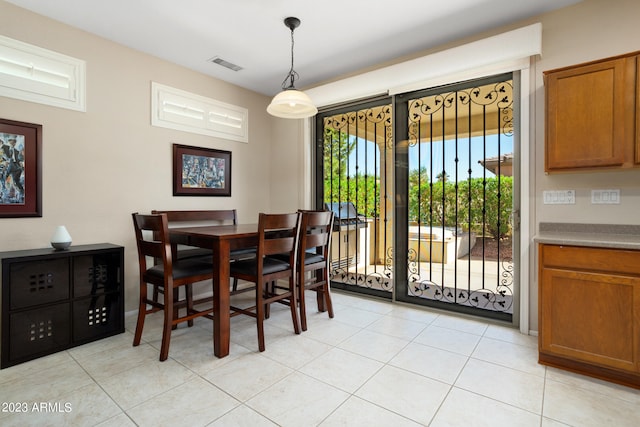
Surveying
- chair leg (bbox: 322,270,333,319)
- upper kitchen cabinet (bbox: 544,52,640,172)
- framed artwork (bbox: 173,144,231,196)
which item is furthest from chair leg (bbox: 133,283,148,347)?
upper kitchen cabinet (bbox: 544,52,640,172)

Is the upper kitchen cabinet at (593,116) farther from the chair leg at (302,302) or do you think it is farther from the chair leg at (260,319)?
the chair leg at (260,319)

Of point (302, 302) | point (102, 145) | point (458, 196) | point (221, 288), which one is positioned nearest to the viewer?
point (221, 288)

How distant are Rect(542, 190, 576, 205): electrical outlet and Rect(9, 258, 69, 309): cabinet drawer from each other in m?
3.78

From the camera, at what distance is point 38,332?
2217mm

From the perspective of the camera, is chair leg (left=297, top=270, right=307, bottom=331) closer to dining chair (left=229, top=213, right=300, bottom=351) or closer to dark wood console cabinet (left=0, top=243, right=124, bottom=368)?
dining chair (left=229, top=213, right=300, bottom=351)

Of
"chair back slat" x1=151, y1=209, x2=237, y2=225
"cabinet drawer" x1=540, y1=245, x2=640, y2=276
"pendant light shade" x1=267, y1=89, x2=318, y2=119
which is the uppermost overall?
"pendant light shade" x1=267, y1=89, x2=318, y2=119

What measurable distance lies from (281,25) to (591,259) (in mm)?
2917

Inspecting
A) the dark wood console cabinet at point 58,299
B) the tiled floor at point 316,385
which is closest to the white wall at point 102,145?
the dark wood console cabinet at point 58,299

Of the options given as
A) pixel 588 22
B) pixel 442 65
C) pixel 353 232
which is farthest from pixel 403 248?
pixel 588 22

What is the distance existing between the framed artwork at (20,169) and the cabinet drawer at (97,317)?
0.83 meters

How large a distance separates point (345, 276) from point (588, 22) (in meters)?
3.26

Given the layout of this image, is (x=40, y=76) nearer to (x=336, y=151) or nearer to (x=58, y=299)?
(x=58, y=299)

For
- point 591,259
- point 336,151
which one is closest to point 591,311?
point 591,259

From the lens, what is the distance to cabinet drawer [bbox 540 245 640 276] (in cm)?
184
